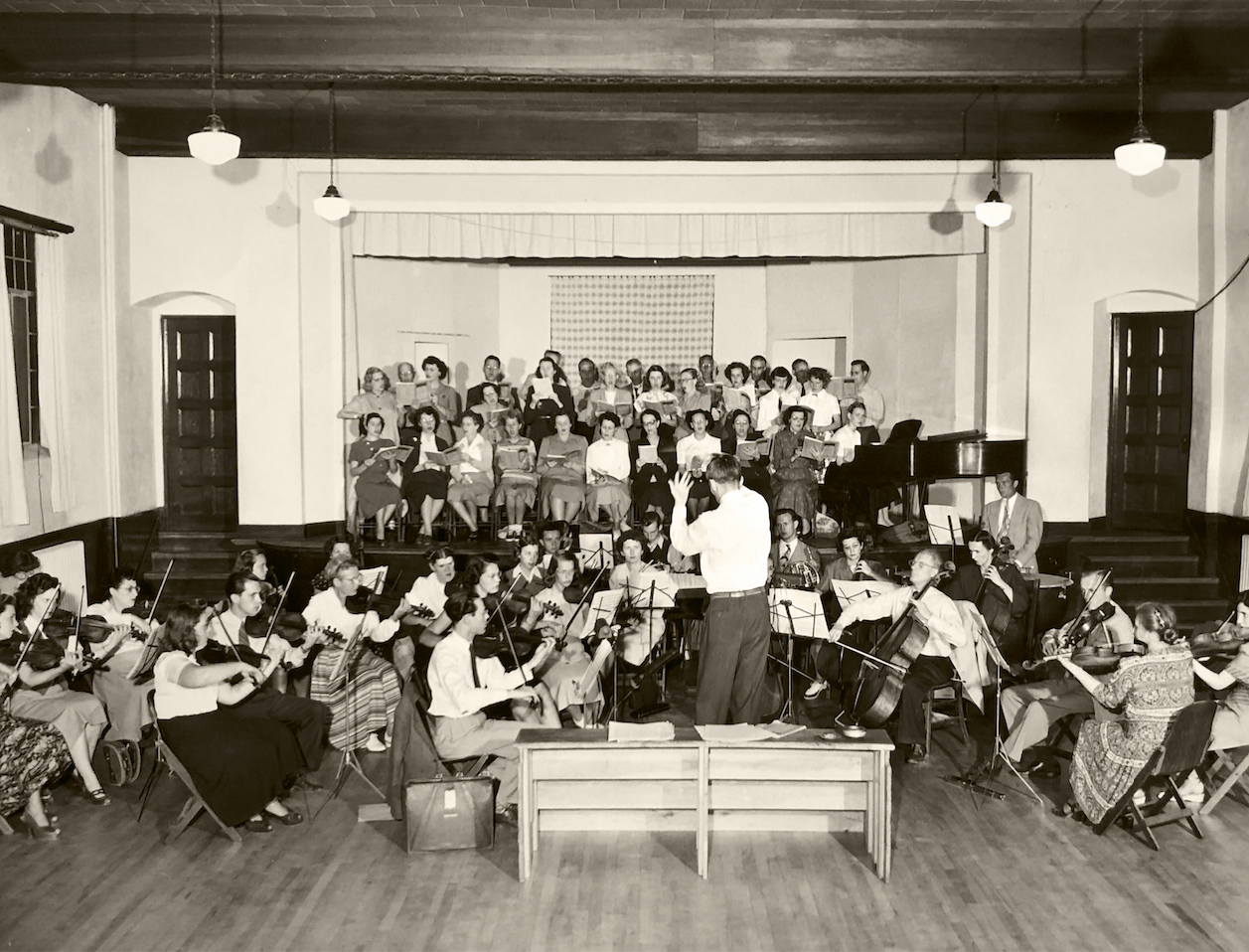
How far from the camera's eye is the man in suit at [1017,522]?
830 centimetres

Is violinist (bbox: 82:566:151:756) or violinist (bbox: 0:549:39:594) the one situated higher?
violinist (bbox: 0:549:39:594)

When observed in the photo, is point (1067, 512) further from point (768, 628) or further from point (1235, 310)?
point (768, 628)

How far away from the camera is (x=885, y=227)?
31.8 ft

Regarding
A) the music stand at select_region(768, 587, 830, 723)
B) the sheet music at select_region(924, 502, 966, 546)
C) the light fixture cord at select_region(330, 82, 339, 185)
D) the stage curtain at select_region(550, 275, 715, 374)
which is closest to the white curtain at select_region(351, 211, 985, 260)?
the light fixture cord at select_region(330, 82, 339, 185)

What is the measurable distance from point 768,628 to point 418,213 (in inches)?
226

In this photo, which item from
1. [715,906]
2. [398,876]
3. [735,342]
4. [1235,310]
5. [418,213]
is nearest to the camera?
[715,906]

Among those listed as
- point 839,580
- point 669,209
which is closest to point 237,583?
point 839,580

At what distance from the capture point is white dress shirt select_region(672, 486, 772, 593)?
204 inches

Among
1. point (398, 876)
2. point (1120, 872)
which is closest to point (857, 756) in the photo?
point (1120, 872)

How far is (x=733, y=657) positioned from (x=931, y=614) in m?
1.40

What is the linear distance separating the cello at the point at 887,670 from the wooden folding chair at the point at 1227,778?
144 centimetres

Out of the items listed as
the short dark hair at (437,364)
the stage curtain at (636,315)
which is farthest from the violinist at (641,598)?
the stage curtain at (636,315)

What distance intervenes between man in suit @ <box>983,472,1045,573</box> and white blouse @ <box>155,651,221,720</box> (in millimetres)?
5648

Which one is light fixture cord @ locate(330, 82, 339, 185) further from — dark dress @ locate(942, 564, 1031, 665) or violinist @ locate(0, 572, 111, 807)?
dark dress @ locate(942, 564, 1031, 665)
